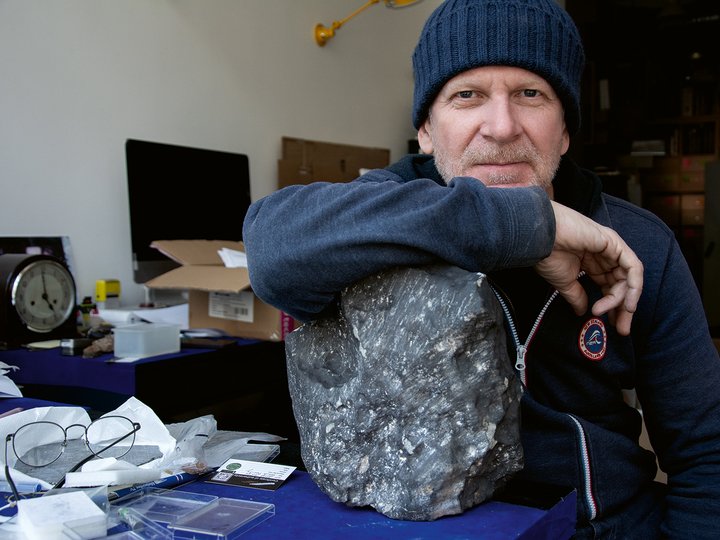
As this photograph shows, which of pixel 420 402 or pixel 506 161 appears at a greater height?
pixel 506 161

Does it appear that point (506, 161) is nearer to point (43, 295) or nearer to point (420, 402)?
point (420, 402)

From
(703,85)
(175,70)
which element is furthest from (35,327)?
(703,85)

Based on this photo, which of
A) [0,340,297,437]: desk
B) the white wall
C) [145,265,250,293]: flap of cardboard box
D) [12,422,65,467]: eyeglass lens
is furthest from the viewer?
the white wall

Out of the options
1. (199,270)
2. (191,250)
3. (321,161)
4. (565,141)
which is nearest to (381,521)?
(565,141)

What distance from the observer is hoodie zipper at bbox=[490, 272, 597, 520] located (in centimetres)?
92

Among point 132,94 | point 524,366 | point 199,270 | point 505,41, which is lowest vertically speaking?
point 524,366

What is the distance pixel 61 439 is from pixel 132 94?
187 centimetres

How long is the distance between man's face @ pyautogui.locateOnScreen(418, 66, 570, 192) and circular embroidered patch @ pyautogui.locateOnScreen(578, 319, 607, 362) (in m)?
0.22

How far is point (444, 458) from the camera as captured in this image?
71cm

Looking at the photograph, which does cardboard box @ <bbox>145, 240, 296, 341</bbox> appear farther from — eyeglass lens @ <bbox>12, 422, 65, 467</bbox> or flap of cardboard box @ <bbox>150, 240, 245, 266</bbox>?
eyeglass lens @ <bbox>12, 422, 65, 467</bbox>

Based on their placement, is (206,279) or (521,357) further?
(206,279)

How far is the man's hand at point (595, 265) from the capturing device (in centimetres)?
80

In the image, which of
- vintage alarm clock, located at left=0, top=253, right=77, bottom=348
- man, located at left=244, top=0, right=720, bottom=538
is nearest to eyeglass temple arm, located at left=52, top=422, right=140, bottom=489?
man, located at left=244, top=0, right=720, bottom=538

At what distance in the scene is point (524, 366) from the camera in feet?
3.14
